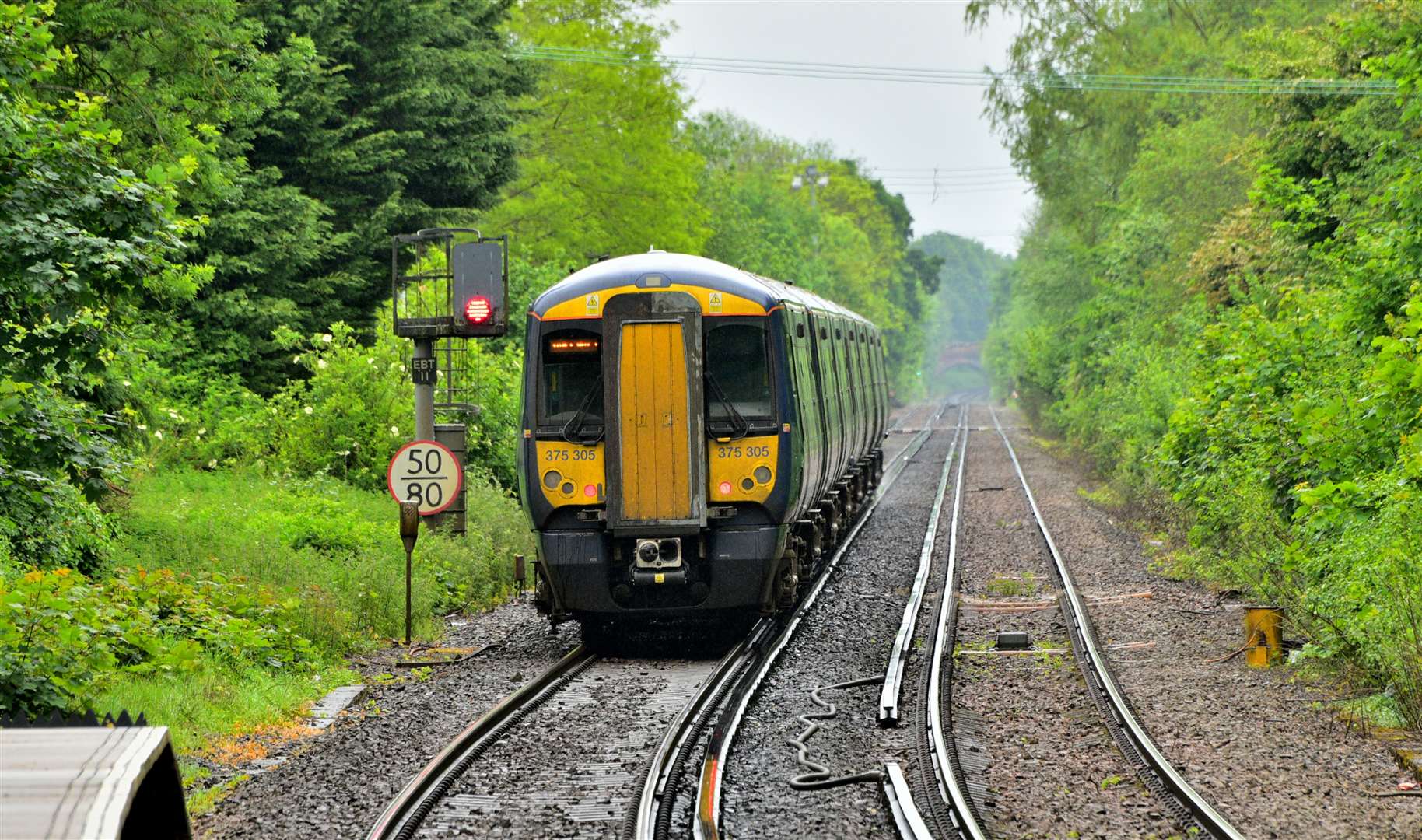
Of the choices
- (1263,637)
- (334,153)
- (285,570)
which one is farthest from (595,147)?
(1263,637)

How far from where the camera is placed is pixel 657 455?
11.7 meters

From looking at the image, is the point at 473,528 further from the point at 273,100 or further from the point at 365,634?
the point at 273,100

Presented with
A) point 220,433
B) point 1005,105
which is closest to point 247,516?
point 220,433

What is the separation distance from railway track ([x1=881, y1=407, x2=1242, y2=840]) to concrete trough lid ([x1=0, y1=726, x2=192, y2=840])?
3541 mm

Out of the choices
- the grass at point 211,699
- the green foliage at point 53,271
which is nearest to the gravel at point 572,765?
the grass at point 211,699

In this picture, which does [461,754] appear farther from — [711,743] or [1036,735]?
[1036,735]

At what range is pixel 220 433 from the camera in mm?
19453

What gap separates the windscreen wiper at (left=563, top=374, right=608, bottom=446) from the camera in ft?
38.9

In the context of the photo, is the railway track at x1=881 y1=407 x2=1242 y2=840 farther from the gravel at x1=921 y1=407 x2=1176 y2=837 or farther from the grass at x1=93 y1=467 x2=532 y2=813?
the grass at x1=93 y1=467 x2=532 y2=813

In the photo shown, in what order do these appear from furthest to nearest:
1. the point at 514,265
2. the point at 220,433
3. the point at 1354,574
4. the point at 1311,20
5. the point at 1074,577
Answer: the point at 514,265, the point at 1311,20, the point at 220,433, the point at 1074,577, the point at 1354,574

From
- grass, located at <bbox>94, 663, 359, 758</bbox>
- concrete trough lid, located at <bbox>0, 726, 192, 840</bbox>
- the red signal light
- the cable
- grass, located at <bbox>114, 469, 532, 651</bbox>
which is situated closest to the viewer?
concrete trough lid, located at <bbox>0, 726, 192, 840</bbox>

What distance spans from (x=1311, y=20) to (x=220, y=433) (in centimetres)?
2028

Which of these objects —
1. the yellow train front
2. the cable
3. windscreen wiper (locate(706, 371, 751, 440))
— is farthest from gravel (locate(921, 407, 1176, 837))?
windscreen wiper (locate(706, 371, 751, 440))

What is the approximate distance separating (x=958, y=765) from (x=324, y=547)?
327 inches
